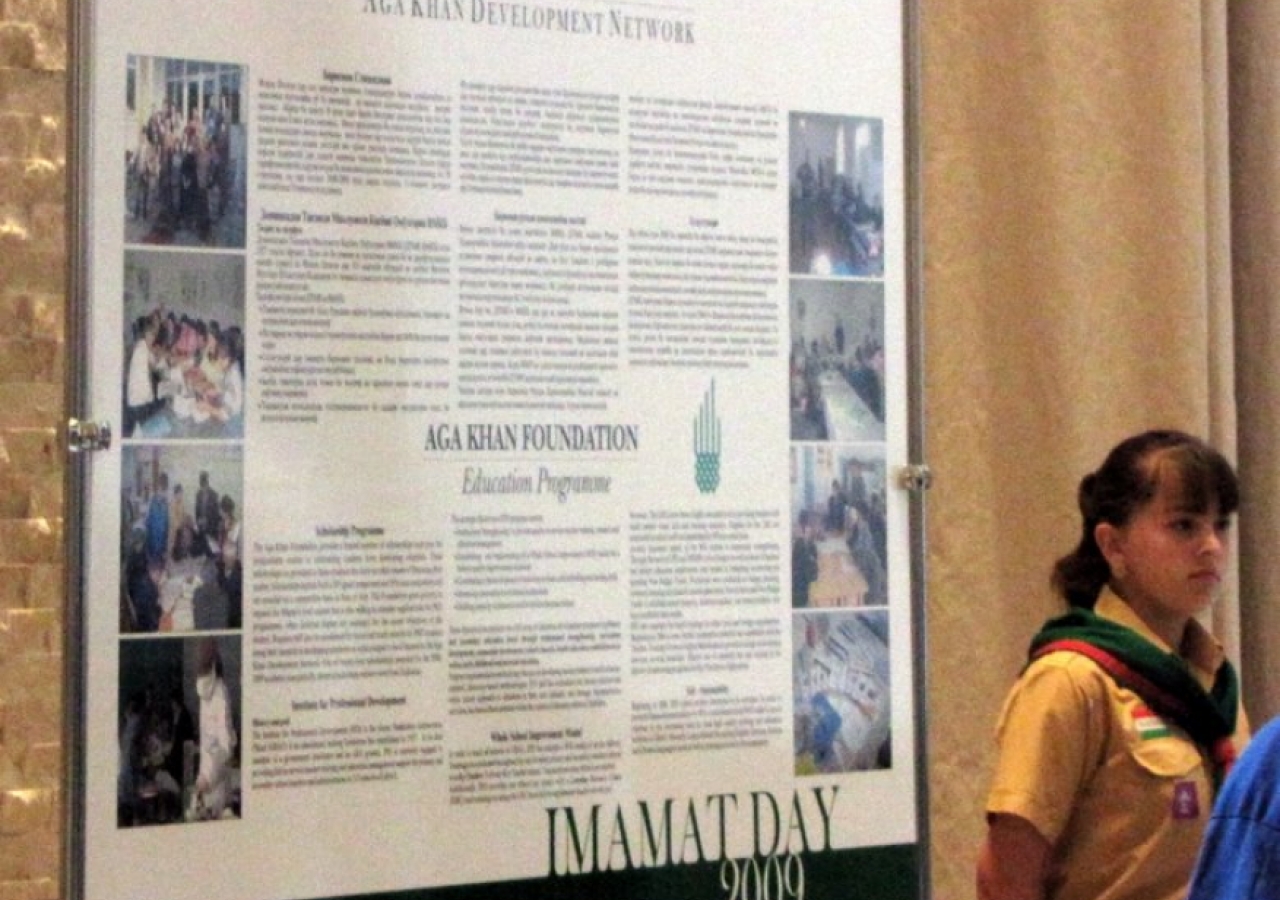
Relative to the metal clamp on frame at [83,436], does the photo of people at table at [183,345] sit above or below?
above

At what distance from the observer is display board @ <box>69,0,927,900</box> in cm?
200

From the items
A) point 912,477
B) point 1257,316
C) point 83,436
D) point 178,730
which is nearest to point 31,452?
point 83,436

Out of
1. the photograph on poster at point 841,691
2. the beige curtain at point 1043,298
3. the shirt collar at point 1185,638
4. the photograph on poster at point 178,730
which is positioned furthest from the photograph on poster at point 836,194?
the photograph on poster at point 178,730

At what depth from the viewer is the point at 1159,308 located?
273 cm

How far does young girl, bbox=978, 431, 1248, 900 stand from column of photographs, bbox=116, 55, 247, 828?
0.93 meters

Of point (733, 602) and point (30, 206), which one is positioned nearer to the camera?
point (30, 206)

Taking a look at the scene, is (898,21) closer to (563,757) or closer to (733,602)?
(733,602)

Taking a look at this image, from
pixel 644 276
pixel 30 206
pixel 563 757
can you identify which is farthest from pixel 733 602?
pixel 30 206

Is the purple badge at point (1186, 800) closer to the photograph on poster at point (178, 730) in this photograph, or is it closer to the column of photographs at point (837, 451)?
the column of photographs at point (837, 451)

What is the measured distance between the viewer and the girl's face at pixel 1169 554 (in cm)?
197

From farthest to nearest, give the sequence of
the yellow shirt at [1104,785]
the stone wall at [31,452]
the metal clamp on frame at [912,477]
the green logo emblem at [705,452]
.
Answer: the metal clamp on frame at [912,477]
the green logo emblem at [705,452]
the stone wall at [31,452]
the yellow shirt at [1104,785]

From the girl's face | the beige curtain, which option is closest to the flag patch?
the girl's face

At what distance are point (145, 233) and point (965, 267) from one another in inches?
49.7

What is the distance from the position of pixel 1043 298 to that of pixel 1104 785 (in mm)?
980
